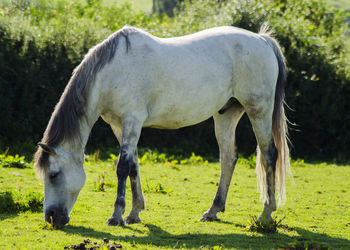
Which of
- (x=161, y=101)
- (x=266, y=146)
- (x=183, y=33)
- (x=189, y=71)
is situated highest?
(x=183, y=33)

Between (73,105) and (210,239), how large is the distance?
7.04 ft

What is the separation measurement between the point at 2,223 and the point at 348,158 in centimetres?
1023

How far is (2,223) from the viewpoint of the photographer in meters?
5.47

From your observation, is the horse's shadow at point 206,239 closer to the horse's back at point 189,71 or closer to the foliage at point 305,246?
the foliage at point 305,246

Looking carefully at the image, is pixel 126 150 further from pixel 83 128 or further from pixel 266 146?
pixel 266 146

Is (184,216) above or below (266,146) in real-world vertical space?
below

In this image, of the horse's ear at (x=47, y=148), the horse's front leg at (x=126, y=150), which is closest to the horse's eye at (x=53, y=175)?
the horse's ear at (x=47, y=148)

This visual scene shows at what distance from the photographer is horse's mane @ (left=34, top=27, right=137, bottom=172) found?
5.29 m

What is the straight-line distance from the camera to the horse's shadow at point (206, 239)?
4.98 meters

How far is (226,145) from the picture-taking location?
262 inches

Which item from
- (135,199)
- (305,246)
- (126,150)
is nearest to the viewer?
(305,246)

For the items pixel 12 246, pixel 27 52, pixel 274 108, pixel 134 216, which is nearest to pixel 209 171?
pixel 274 108

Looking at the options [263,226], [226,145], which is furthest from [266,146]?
[263,226]

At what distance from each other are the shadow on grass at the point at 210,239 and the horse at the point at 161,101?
33 cm
